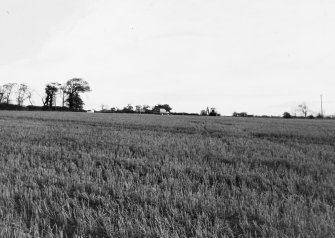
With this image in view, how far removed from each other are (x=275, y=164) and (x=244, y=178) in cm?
194

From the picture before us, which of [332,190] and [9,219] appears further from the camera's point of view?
[332,190]

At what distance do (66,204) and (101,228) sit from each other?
2.52 ft

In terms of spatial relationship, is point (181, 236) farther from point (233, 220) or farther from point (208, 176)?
point (208, 176)

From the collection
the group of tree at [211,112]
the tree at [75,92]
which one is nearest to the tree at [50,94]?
the tree at [75,92]

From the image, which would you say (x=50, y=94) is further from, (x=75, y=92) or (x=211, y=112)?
(x=211, y=112)

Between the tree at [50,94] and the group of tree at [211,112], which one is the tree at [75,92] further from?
the group of tree at [211,112]

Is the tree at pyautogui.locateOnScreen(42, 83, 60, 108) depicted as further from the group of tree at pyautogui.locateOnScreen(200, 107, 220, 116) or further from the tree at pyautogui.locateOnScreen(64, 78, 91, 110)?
the group of tree at pyautogui.locateOnScreen(200, 107, 220, 116)

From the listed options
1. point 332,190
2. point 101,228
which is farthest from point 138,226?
point 332,190

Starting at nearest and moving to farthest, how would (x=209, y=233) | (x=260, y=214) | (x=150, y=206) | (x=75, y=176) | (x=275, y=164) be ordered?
(x=209, y=233) → (x=260, y=214) → (x=150, y=206) → (x=75, y=176) → (x=275, y=164)

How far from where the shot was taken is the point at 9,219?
8.31 ft

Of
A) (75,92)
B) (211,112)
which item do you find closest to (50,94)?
(75,92)

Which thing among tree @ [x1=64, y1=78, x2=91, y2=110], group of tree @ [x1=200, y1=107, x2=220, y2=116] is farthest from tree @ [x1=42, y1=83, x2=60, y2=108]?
group of tree @ [x1=200, y1=107, x2=220, y2=116]

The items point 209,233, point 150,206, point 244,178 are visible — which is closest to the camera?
point 209,233

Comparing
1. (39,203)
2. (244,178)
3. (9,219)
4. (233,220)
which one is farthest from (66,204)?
(244,178)
